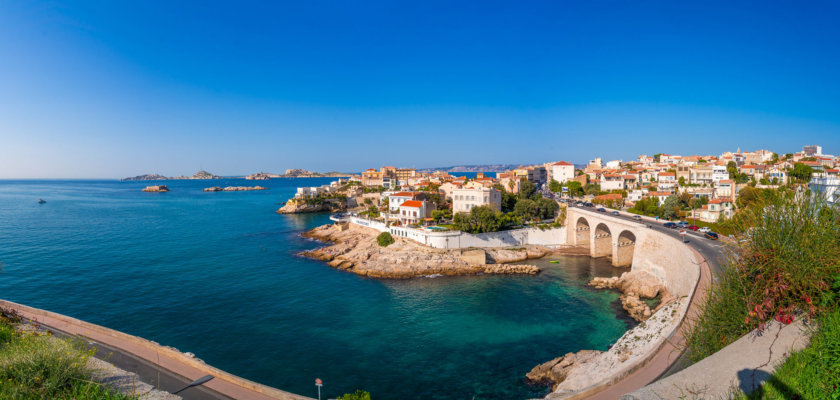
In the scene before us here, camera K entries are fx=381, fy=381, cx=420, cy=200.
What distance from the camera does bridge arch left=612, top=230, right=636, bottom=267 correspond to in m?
30.1

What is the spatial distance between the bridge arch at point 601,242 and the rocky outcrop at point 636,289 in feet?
26.8

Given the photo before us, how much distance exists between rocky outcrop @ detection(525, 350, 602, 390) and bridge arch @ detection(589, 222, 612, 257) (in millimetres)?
20444

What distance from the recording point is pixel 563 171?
73500 mm

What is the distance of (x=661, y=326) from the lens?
47.4 ft

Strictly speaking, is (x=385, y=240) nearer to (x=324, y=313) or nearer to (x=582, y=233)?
(x=324, y=313)

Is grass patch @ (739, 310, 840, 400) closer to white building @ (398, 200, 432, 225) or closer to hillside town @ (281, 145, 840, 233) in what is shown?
hillside town @ (281, 145, 840, 233)

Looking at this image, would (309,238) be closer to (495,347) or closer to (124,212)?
(495,347)

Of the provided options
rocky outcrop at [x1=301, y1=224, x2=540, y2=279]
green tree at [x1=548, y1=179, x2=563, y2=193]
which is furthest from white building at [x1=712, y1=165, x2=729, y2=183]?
rocky outcrop at [x1=301, y1=224, x2=540, y2=279]

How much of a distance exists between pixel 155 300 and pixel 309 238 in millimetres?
20816

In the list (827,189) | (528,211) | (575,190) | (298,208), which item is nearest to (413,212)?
(528,211)

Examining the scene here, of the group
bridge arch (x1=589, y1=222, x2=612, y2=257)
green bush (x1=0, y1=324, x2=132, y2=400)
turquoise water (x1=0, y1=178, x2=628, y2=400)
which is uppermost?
green bush (x1=0, y1=324, x2=132, y2=400)

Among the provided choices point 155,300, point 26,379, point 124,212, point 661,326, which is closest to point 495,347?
point 661,326

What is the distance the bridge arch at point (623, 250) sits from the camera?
30.1 metres

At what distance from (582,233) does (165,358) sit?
34909mm
